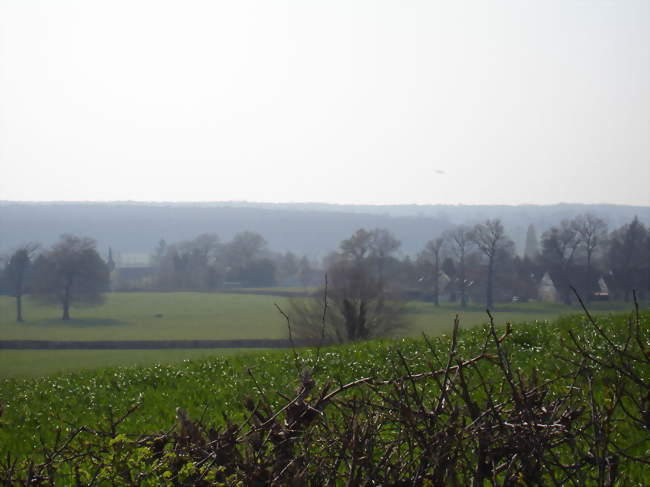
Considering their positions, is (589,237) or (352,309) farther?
(589,237)

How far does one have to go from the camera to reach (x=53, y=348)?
146ft

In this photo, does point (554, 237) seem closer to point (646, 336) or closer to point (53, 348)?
point (53, 348)

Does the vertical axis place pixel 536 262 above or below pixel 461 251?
below

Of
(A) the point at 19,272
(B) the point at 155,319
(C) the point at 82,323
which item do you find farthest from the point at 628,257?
(A) the point at 19,272

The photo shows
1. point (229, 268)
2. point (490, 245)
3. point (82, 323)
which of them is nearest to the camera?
point (490, 245)

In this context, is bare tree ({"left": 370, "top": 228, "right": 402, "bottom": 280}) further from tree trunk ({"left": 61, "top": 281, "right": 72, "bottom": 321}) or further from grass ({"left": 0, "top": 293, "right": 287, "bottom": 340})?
tree trunk ({"left": 61, "top": 281, "right": 72, "bottom": 321})

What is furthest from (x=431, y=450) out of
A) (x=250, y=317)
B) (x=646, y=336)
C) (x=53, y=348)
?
(x=250, y=317)

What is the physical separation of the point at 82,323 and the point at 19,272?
9.20 m

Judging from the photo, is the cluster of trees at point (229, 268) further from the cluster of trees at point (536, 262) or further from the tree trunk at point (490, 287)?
the tree trunk at point (490, 287)

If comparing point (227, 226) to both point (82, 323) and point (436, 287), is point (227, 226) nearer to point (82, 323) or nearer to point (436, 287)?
point (82, 323)

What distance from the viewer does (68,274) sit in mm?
60250

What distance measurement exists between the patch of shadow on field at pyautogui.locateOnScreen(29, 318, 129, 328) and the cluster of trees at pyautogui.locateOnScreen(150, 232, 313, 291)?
2826cm

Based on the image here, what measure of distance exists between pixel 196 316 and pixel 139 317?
17.9ft

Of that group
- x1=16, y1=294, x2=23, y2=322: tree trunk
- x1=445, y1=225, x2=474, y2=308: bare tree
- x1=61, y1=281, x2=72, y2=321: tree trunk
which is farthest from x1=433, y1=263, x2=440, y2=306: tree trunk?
x1=16, y1=294, x2=23, y2=322: tree trunk
